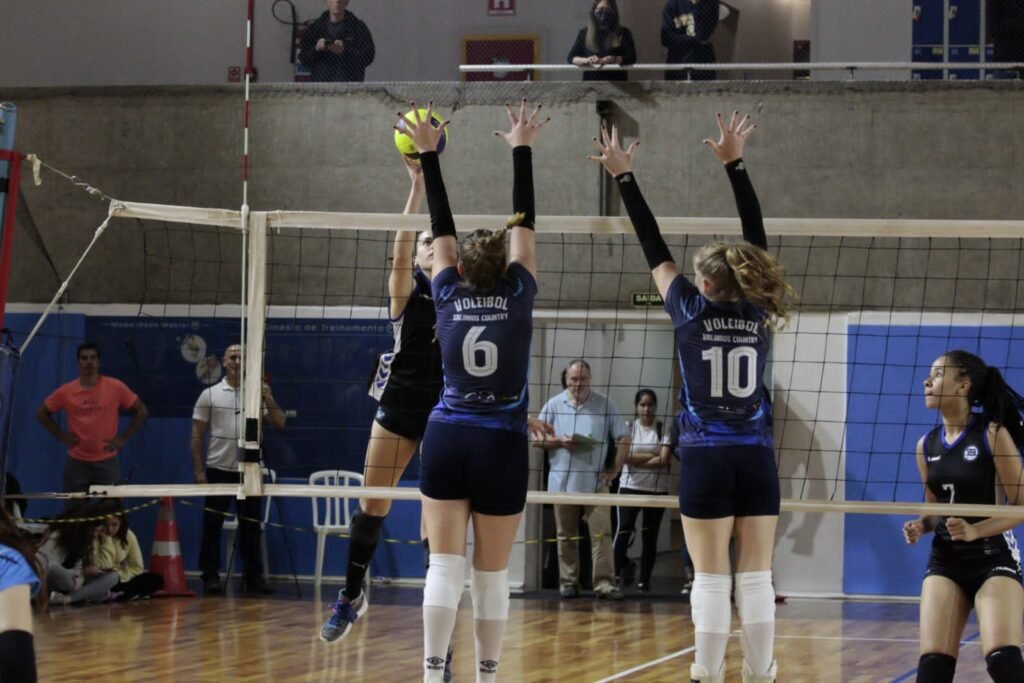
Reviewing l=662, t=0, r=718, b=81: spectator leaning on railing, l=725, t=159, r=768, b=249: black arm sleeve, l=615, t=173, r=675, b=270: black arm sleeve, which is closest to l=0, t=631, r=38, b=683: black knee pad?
l=615, t=173, r=675, b=270: black arm sleeve

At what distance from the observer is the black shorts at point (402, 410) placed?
5852 mm

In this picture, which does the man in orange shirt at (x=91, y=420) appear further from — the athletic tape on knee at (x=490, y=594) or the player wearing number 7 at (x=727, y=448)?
the player wearing number 7 at (x=727, y=448)

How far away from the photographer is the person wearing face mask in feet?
36.1

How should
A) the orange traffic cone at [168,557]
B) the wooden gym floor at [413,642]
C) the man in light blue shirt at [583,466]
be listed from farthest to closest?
the orange traffic cone at [168,557] → the man in light blue shirt at [583,466] → the wooden gym floor at [413,642]

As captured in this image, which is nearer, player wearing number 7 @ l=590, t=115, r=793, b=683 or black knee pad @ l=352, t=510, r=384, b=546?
player wearing number 7 @ l=590, t=115, r=793, b=683

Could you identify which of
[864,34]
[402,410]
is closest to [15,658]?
[402,410]

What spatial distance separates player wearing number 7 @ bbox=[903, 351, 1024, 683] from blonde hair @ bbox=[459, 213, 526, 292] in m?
1.70

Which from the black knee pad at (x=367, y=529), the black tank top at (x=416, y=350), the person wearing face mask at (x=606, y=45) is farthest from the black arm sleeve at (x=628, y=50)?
the black knee pad at (x=367, y=529)

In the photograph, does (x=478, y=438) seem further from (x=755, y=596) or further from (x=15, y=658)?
(x=15, y=658)

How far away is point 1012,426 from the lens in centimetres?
506

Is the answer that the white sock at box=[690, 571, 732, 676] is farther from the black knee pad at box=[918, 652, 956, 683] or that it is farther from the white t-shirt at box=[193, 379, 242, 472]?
the white t-shirt at box=[193, 379, 242, 472]

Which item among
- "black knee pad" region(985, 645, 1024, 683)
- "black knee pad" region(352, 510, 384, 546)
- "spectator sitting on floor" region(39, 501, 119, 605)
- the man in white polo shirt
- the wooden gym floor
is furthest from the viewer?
the man in white polo shirt

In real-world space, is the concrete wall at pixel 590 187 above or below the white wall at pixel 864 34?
below

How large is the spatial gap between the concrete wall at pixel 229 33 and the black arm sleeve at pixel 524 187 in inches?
268
